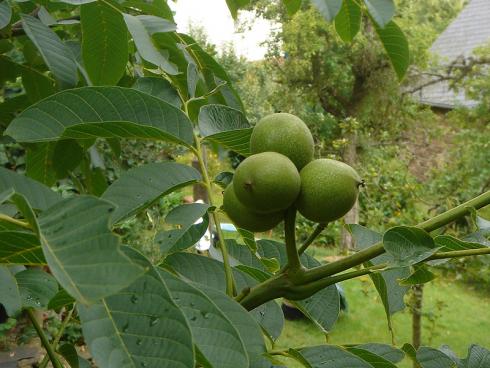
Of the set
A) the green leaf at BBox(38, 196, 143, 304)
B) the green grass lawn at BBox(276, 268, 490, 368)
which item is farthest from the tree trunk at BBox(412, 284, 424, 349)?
the green leaf at BBox(38, 196, 143, 304)

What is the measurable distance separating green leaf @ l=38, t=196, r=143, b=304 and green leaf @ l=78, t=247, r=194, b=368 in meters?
0.05

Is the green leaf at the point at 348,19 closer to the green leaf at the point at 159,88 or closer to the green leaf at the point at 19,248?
the green leaf at the point at 159,88

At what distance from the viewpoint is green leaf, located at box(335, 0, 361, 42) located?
1252mm

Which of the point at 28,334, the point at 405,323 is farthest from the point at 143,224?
the point at 405,323

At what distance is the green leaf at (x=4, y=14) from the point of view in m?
1.03

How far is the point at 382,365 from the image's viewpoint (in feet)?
2.53

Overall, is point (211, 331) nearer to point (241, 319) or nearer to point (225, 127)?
point (241, 319)

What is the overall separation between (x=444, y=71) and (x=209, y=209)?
7.92 meters

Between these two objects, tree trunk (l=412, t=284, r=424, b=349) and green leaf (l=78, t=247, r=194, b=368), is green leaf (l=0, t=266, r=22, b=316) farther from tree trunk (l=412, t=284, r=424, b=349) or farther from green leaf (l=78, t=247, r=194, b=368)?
tree trunk (l=412, t=284, r=424, b=349)

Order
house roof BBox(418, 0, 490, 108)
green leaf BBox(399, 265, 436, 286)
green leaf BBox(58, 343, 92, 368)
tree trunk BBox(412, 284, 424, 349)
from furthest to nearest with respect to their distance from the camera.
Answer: house roof BBox(418, 0, 490, 108) → tree trunk BBox(412, 284, 424, 349) → green leaf BBox(58, 343, 92, 368) → green leaf BBox(399, 265, 436, 286)

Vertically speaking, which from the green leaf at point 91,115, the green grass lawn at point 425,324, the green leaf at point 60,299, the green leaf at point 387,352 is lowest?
the green grass lawn at point 425,324

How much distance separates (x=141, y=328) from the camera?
541mm

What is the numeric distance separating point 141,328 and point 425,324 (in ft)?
20.6

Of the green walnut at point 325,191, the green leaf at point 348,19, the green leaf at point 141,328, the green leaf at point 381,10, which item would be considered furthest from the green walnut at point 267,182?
the green leaf at point 348,19
